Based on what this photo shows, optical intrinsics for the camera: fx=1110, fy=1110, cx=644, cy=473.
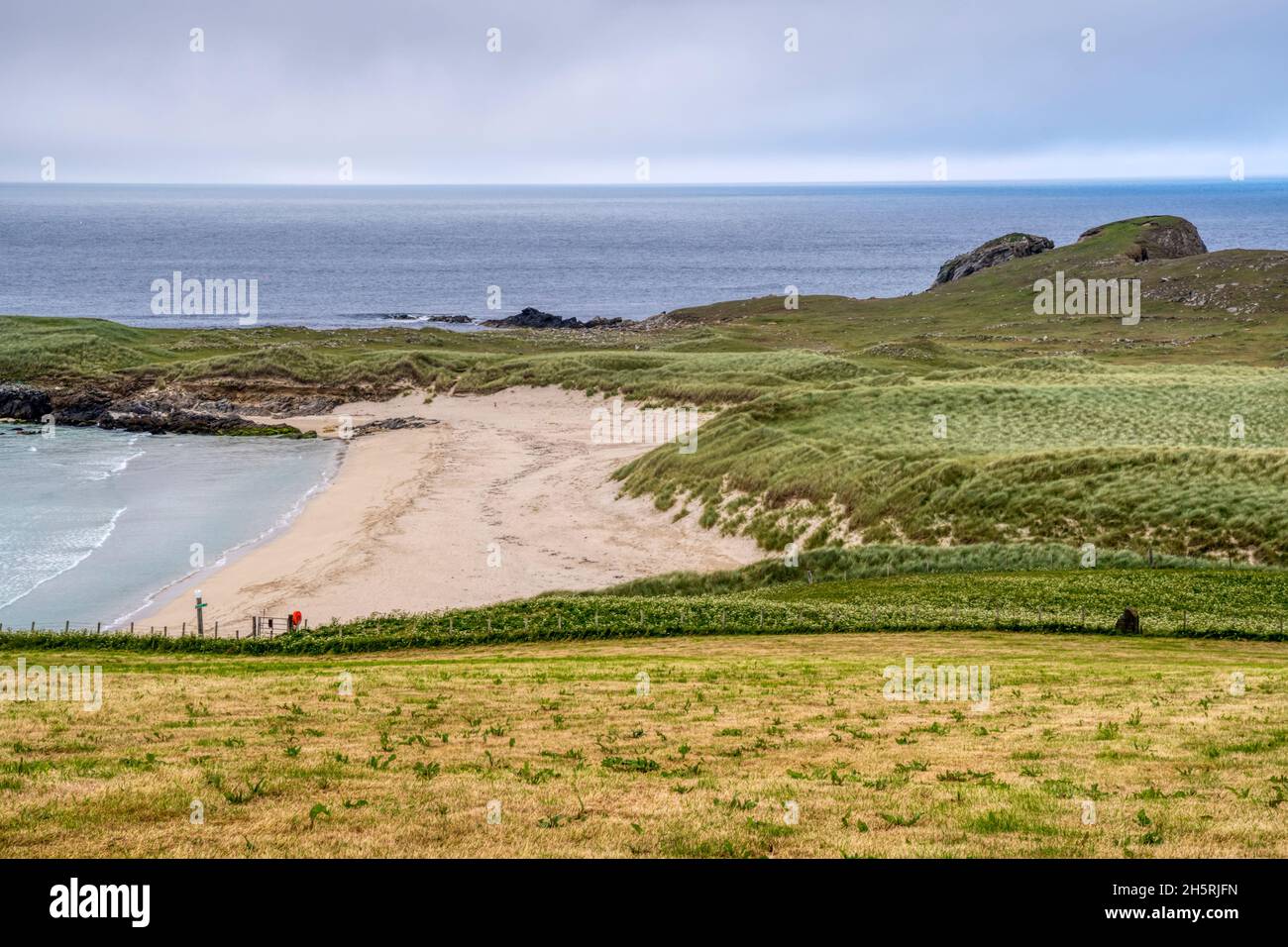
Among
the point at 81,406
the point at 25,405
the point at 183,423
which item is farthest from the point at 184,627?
the point at 25,405

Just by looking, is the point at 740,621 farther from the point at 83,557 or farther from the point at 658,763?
the point at 83,557

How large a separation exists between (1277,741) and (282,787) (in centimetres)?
1724

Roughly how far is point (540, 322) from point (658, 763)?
14678cm

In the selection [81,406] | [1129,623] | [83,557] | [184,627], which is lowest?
[184,627]

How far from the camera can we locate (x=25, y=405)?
3925 inches

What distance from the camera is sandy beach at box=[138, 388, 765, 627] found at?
4809cm

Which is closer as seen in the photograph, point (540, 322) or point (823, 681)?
point (823, 681)

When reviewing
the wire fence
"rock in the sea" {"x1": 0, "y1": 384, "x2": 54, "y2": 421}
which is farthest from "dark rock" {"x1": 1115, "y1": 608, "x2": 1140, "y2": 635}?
"rock in the sea" {"x1": 0, "y1": 384, "x2": 54, "y2": 421}

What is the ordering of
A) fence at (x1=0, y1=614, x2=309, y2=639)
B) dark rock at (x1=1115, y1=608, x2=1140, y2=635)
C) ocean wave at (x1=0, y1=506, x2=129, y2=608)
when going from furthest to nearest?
ocean wave at (x1=0, y1=506, x2=129, y2=608)
fence at (x1=0, y1=614, x2=309, y2=639)
dark rock at (x1=1115, y1=608, x2=1140, y2=635)

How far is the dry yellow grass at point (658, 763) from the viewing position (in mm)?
15211

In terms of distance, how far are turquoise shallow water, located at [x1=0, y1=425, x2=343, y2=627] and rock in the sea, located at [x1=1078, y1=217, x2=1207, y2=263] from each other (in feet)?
413

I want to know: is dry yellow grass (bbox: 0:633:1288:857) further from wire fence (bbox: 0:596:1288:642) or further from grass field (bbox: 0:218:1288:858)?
wire fence (bbox: 0:596:1288:642)

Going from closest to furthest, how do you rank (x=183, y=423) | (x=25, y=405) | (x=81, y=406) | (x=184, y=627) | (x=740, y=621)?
(x=740, y=621) → (x=184, y=627) → (x=183, y=423) → (x=25, y=405) → (x=81, y=406)

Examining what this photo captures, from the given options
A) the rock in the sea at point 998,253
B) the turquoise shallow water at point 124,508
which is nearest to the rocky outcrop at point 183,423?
the turquoise shallow water at point 124,508
